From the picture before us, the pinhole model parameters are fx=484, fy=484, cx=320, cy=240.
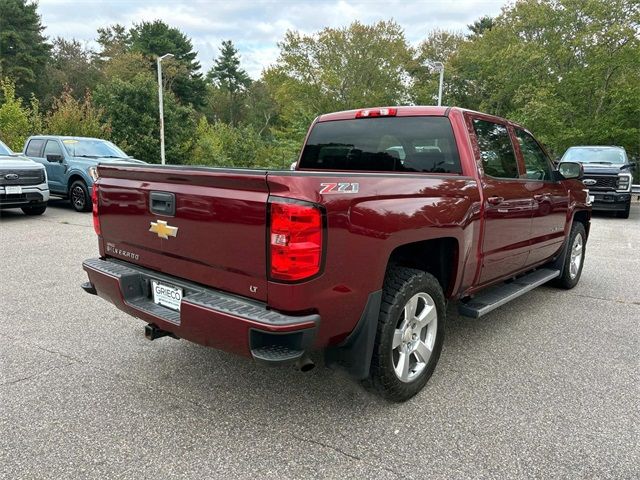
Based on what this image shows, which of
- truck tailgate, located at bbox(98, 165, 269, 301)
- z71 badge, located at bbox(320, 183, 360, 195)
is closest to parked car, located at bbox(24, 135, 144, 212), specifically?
truck tailgate, located at bbox(98, 165, 269, 301)

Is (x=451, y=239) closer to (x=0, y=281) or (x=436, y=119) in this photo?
(x=436, y=119)

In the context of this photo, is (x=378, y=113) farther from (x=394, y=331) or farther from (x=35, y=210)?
(x=35, y=210)

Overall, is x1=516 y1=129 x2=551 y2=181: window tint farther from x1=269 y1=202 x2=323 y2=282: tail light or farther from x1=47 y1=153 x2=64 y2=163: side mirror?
x1=47 y1=153 x2=64 y2=163: side mirror

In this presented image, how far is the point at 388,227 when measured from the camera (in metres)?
2.62

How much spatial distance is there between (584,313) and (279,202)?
3.92 m

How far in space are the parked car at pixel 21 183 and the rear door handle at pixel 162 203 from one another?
8509 millimetres

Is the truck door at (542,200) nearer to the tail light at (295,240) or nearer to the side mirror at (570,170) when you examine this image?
the side mirror at (570,170)

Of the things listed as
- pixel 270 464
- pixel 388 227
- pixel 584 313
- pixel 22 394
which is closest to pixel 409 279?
pixel 388 227

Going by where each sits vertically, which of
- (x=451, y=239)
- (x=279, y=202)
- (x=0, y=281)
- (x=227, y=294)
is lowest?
(x=0, y=281)

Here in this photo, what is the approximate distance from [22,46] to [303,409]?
1939 inches

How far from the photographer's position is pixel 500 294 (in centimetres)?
398

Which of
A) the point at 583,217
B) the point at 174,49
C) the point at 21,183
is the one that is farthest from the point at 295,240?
the point at 174,49

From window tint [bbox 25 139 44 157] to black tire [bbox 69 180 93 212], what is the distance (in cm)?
161

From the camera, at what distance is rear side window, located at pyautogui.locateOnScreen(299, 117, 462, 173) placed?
368 centimetres
